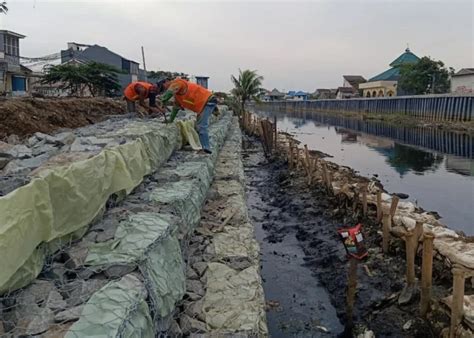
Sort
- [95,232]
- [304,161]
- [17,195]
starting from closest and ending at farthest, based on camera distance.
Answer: [17,195], [95,232], [304,161]

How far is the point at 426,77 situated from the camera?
4509 centimetres

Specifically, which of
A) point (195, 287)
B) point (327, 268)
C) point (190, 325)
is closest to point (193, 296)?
point (195, 287)

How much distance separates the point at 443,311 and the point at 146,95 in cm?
965

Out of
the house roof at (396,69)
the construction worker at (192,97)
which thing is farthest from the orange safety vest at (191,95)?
the house roof at (396,69)

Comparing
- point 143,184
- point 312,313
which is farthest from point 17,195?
point 312,313

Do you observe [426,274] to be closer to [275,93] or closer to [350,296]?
[350,296]

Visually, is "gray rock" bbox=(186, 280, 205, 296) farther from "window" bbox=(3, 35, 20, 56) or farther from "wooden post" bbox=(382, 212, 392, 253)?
"window" bbox=(3, 35, 20, 56)

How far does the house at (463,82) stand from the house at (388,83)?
525 inches

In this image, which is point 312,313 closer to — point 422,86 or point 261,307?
point 261,307

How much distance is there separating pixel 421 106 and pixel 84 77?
31.0 m

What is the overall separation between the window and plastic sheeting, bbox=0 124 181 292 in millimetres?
26471

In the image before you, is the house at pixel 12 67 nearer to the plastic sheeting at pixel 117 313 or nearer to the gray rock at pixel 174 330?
the gray rock at pixel 174 330

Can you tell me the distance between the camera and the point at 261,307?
182 inches

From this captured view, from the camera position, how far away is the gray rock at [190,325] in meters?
4.04
